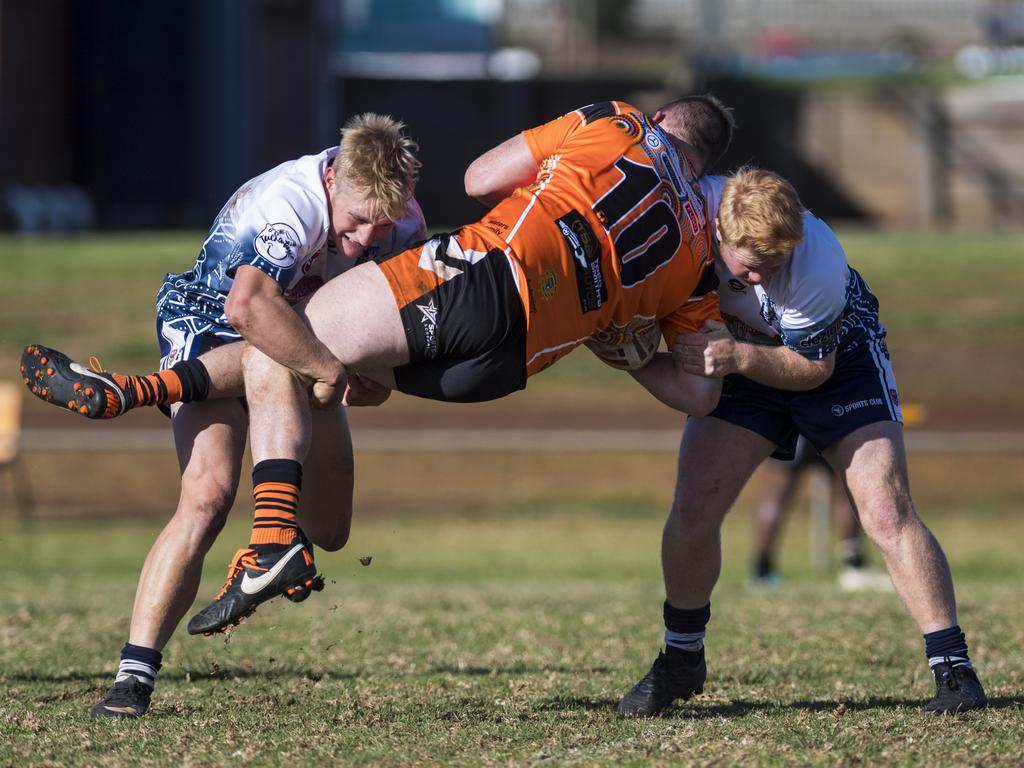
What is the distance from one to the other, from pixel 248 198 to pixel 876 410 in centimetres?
233

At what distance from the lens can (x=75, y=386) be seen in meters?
5.36

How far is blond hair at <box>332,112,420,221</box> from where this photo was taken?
16.8 ft

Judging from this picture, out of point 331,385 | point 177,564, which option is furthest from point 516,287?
point 177,564

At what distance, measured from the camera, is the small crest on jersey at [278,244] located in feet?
16.8

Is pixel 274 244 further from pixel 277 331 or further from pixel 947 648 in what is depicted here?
pixel 947 648

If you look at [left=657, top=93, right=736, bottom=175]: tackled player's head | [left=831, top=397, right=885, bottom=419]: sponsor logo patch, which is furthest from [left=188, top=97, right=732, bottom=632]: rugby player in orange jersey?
[left=831, top=397, right=885, bottom=419]: sponsor logo patch

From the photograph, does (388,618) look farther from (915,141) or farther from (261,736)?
(915,141)

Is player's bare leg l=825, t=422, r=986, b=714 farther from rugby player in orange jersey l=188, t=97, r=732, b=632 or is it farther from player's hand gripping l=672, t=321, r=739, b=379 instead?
rugby player in orange jersey l=188, t=97, r=732, b=632

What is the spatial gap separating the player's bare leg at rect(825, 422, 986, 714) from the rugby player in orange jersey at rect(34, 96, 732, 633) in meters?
0.88

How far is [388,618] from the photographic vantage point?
8367 millimetres

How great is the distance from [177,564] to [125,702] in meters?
0.50

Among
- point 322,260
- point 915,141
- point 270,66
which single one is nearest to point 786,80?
point 915,141

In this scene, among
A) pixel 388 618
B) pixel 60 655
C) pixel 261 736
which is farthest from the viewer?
pixel 388 618

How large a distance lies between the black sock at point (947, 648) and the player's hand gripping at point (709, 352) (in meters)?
1.17
